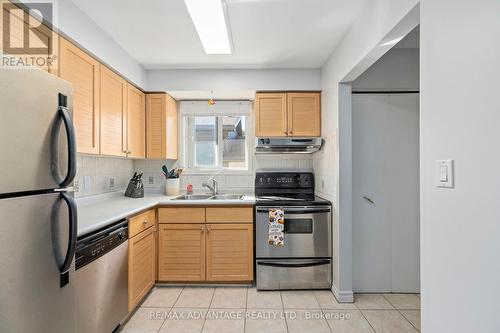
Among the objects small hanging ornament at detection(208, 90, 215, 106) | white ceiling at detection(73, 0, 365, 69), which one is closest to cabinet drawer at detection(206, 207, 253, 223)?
small hanging ornament at detection(208, 90, 215, 106)

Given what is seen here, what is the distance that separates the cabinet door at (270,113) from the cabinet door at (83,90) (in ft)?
5.48

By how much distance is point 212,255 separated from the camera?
2666mm

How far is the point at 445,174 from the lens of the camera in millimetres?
1025

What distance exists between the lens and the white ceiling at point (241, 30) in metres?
1.86

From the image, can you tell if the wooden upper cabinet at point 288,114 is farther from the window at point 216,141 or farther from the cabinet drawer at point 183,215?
the cabinet drawer at point 183,215

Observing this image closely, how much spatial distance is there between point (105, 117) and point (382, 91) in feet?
8.71

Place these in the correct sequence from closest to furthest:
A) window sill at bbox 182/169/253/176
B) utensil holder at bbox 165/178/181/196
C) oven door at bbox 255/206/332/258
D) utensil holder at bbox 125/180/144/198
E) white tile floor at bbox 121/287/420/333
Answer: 1. white tile floor at bbox 121/287/420/333
2. oven door at bbox 255/206/332/258
3. utensil holder at bbox 125/180/144/198
4. utensil holder at bbox 165/178/181/196
5. window sill at bbox 182/169/253/176

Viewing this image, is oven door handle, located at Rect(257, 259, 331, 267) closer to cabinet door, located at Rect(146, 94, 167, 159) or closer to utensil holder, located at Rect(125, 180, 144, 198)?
utensil holder, located at Rect(125, 180, 144, 198)

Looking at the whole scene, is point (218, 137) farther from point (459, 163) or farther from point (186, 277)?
point (459, 163)

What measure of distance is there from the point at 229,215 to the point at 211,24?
1.78m

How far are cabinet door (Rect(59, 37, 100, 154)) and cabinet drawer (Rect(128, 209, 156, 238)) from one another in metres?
0.66

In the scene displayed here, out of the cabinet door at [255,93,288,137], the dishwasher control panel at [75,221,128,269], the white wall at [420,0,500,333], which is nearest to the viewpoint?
the white wall at [420,0,500,333]

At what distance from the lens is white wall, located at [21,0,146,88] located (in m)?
1.72

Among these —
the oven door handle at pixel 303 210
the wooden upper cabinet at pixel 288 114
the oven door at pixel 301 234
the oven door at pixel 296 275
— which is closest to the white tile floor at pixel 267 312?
the oven door at pixel 296 275
